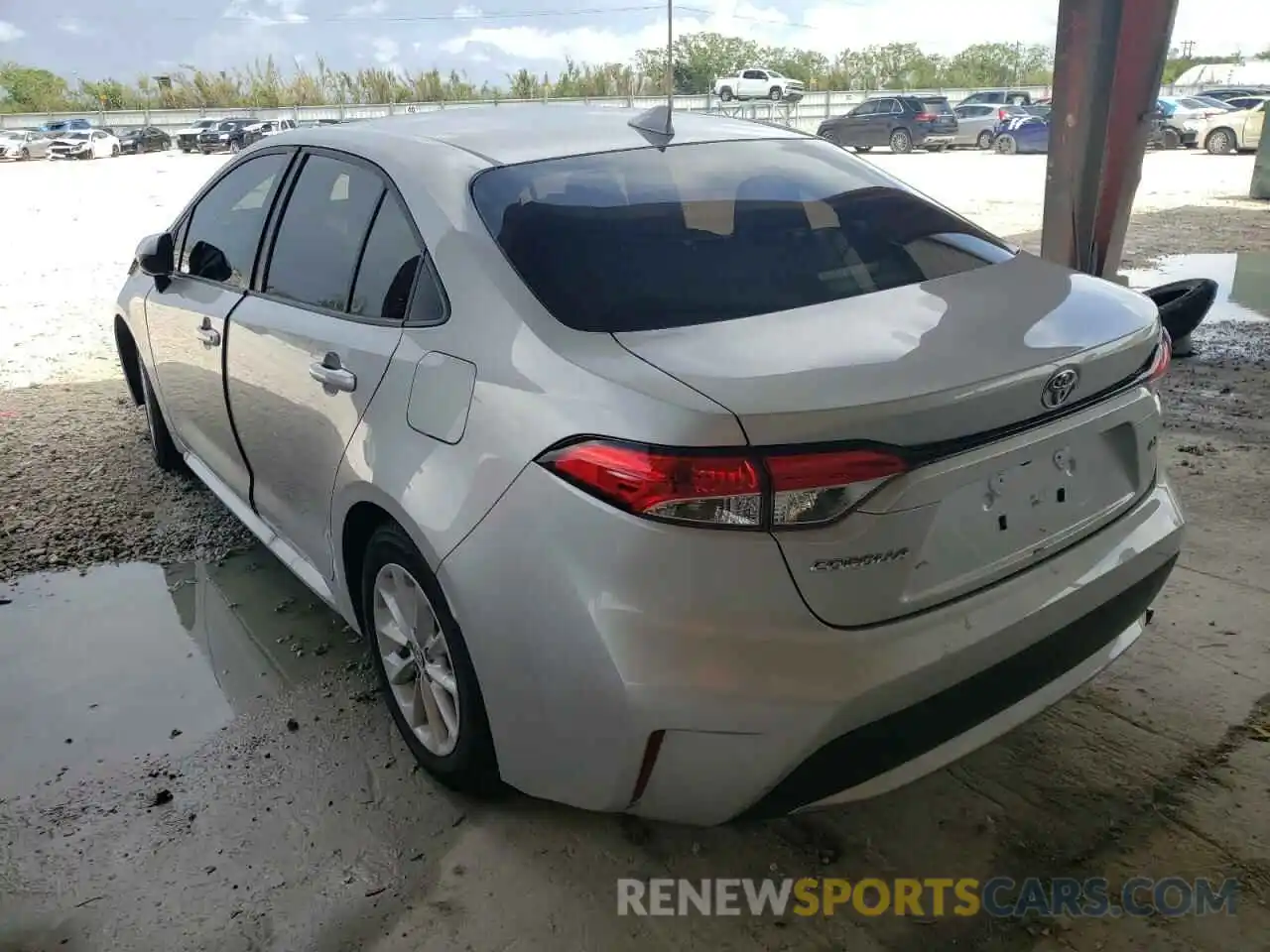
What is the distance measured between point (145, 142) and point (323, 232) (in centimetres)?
4301

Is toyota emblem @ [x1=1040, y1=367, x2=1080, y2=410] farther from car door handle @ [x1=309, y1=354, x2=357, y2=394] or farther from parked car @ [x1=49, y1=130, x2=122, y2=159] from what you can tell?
parked car @ [x1=49, y1=130, x2=122, y2=159]

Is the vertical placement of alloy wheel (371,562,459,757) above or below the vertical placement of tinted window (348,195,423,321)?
below

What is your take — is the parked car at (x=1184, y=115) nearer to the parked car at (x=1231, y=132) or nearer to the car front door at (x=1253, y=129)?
the parked car at (x=1231, y=132)

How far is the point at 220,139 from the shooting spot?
121ft

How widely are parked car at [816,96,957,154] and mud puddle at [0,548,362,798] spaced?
91.3ft

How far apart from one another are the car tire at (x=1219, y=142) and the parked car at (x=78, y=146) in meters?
35.4

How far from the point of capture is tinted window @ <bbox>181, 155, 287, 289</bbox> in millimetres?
3234

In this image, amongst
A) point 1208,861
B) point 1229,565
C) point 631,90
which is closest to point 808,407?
point 1208,861

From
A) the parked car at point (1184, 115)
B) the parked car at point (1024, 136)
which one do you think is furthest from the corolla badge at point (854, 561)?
the parked car at point (1184, 115)

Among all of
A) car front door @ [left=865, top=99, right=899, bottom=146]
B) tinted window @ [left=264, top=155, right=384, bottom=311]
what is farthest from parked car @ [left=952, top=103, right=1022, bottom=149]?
tinted window @ [left=264, top=155, right=384, bottom=311]

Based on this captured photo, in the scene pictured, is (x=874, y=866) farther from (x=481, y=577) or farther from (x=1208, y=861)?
(x=481, y=577)

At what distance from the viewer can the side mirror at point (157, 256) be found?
3.70 metres

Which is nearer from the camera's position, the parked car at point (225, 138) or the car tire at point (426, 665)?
the car tire at point (426, 665)

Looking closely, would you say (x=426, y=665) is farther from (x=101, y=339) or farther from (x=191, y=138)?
(x=191, y=138)
